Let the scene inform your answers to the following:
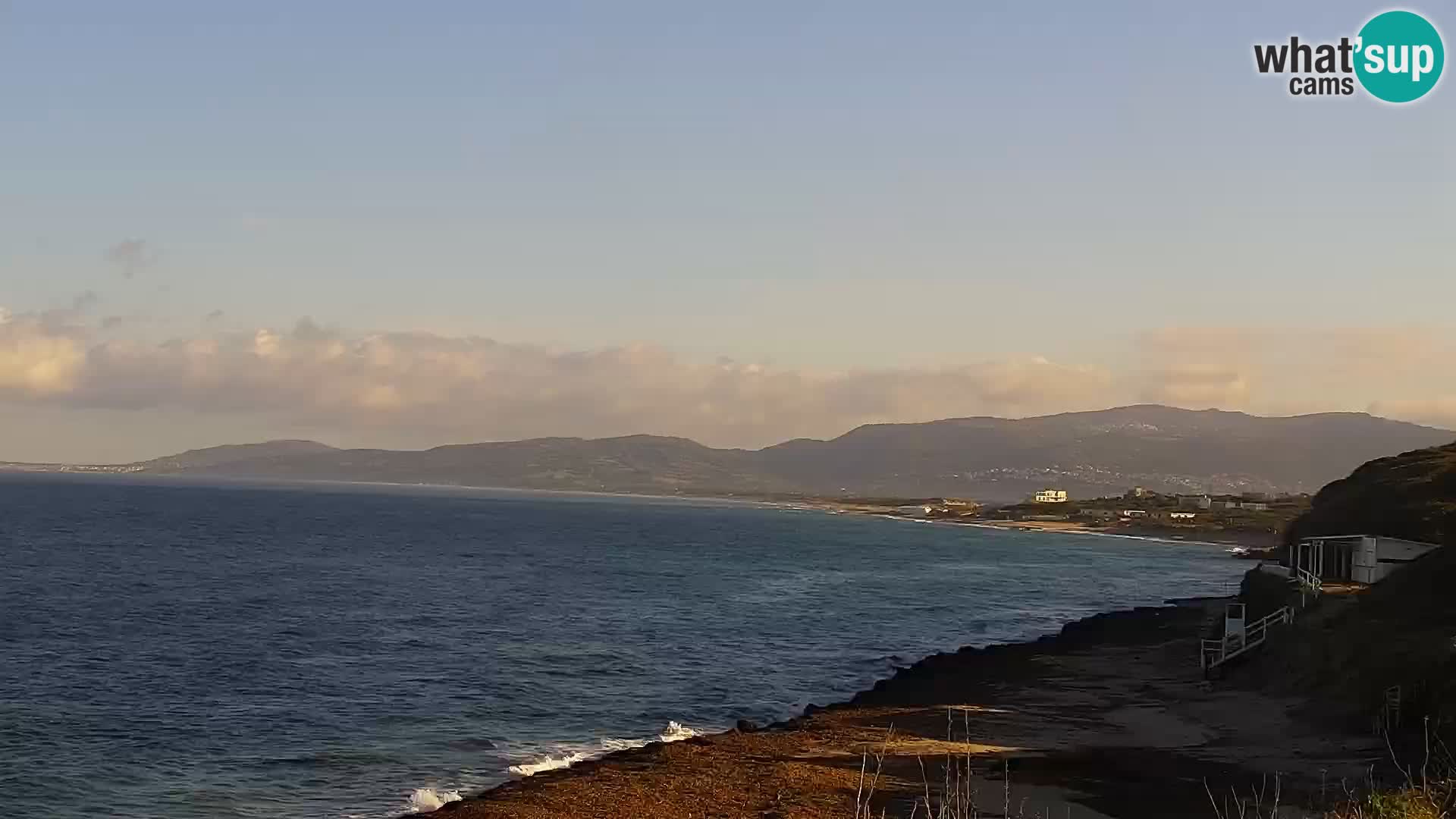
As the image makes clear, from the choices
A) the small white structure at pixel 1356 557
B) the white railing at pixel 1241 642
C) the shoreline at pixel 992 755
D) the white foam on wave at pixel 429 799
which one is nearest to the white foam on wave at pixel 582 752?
the shoreline at pixel 992 755

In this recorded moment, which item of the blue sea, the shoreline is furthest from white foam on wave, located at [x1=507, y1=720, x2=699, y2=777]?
the shoreline

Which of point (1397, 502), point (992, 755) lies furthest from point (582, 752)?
point (1397, 502)

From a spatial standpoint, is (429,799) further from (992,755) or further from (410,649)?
(410,649)

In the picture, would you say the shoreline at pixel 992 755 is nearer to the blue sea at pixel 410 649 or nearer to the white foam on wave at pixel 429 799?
the white foam on wave at pixel 429 799

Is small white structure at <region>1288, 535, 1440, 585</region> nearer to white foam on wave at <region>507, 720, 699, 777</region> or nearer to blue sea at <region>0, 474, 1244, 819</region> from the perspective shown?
blue sea at <region>0, 474, 1244, 819</region>

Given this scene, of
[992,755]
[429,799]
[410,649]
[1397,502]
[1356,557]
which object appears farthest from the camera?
[1397,502]

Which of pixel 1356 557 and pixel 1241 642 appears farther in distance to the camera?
pixel 1356 557
